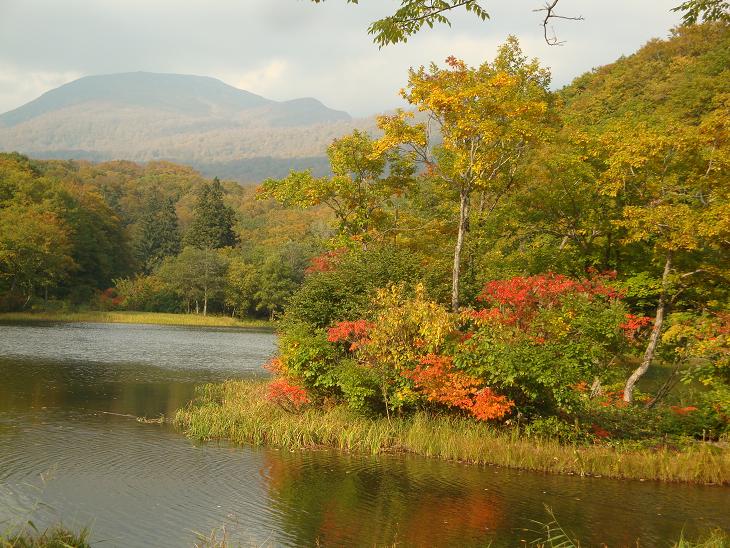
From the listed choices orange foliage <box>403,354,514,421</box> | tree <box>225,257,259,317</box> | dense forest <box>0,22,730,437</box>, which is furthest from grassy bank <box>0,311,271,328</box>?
orange foliage <box>403,354,514,421</box>

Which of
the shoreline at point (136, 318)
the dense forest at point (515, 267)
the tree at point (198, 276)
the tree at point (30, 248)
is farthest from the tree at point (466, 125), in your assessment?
the tree at point (198, 276)

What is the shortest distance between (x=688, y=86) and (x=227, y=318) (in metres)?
52.9

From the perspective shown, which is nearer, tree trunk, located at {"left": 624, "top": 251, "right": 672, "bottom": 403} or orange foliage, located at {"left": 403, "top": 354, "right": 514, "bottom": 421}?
orange foliage, located at {"left": 403, "top": 354, "right": 514, "bottom": 421}

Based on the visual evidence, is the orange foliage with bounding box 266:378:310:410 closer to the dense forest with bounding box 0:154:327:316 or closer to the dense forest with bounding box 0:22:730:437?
the dense forest with bounding box 0:22:730:437

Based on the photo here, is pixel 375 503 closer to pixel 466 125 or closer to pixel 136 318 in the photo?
pixel 466 125

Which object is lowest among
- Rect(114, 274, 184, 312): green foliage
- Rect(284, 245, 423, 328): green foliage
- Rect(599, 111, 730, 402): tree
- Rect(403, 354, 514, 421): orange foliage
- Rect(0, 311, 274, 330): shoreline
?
Rect(0, 311, 274, 330): shoreline

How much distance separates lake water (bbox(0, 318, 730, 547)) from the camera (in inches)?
377

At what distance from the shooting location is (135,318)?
66375 mm

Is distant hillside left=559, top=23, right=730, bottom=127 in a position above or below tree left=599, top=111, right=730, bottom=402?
above

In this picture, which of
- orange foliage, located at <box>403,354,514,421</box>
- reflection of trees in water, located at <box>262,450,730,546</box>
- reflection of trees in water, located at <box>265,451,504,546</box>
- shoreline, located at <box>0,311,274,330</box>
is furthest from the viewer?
shoreline, located at <box>0,311,274,330</box>

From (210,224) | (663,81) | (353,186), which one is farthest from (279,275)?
(353,186)

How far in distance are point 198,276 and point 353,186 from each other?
2183 inches

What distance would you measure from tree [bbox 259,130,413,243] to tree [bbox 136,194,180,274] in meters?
72.6

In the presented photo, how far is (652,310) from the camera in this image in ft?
63.0
